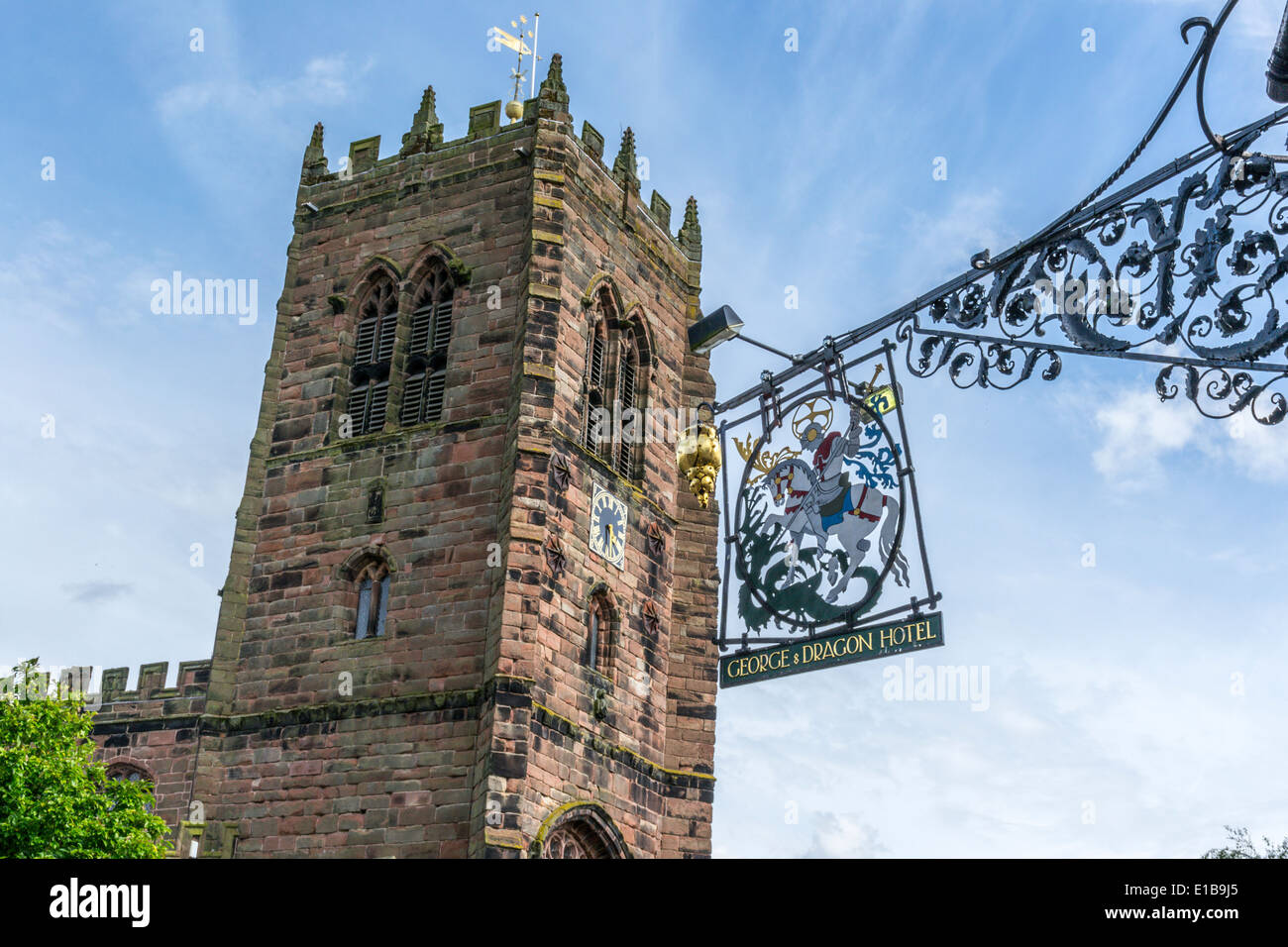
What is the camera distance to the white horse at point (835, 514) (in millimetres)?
18219

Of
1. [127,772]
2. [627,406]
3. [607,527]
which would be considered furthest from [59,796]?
[627,406]

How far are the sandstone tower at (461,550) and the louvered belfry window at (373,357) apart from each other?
54 mm

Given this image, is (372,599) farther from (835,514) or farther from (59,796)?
(835,514)

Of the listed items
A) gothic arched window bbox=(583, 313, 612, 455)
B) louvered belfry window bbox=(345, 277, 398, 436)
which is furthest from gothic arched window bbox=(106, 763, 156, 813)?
gothic arched window bbox=(583, 313, 612, 455)

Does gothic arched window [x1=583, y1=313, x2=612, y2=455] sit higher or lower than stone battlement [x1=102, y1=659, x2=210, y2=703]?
higher

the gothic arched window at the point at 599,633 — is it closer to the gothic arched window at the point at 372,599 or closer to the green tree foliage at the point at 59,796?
the gothic arched window at the point at 372,599

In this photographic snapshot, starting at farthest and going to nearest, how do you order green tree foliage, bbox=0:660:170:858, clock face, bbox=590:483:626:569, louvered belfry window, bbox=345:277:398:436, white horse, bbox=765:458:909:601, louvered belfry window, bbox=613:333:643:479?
louvered belfry window, bbox=613:333:643:479 < louvered belfry window, bbox=345:277:398:436 < clock face, bbox=590:483:626:569 < green tree foliage, bbox=0:660:170:858 < white horse, bbox=765:458:909:601

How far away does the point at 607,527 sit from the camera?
94.9 ft

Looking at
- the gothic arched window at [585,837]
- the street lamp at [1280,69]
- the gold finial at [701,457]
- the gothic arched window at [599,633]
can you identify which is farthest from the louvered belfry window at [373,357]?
the street lamp at [1280,69]

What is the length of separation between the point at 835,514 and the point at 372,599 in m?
11.6

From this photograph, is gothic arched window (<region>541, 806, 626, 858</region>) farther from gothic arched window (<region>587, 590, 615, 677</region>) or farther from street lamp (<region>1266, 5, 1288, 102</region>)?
street lamp (<region>1266, 5, 1288, 102</region>)

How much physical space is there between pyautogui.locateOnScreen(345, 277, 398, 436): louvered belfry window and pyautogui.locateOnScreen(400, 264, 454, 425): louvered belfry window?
44 centimetres

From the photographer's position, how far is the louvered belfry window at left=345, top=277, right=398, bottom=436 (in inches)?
1169
